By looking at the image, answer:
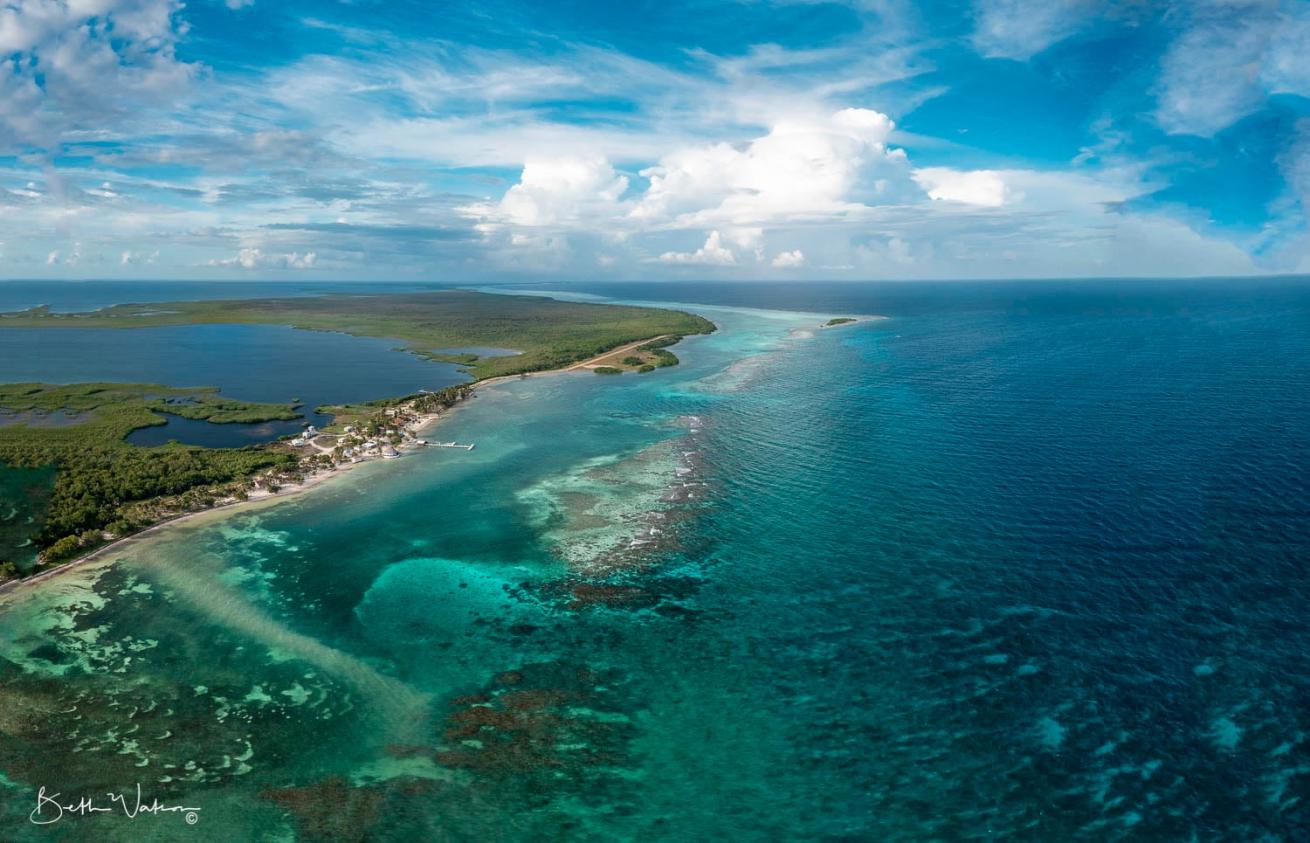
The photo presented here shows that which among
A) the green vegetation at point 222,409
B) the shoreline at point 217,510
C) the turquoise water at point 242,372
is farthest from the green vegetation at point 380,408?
the green vegetation at point 222,409

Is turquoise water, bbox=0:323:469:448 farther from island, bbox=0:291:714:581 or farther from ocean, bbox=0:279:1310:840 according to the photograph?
ocean, bbox=0:279:1310:840

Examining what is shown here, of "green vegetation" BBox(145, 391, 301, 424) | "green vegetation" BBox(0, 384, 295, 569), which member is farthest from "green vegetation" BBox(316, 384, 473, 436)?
"green vegetation" BBox(0, 384, 295, 569)

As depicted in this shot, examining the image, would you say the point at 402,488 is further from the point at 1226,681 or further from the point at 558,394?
the point at 1226,681

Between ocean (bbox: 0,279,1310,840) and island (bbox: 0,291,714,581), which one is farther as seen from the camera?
island (bbox: 0,291,714,581)

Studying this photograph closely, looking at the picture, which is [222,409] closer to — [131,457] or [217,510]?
[131,457]

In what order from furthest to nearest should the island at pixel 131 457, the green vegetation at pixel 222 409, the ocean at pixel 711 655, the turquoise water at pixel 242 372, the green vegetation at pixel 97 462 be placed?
the green vegetation at pixel 222 409 < the turquoise water at pixel 242 372 < the island at pixel 131 457 < the green vegetation at pixel 97 462 < the ocean at pixel 711 655

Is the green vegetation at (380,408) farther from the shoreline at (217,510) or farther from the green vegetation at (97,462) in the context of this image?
the green vegetation at (97,462)
